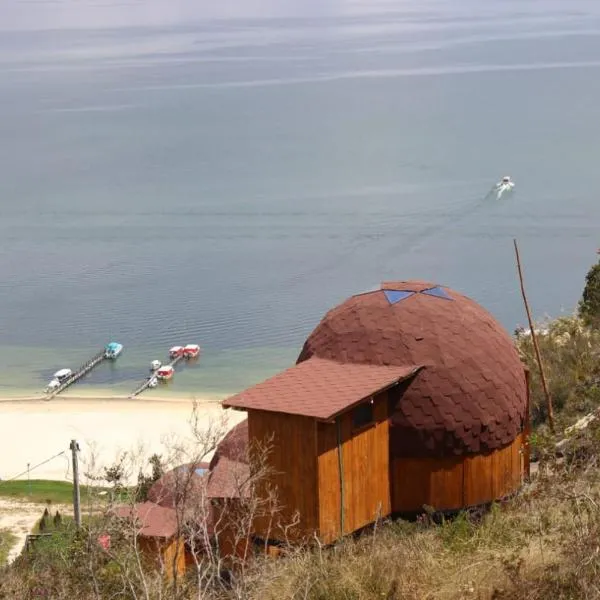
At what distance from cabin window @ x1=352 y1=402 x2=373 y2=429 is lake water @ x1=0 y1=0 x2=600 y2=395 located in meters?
27.4

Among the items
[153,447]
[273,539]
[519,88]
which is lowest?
[153,447]

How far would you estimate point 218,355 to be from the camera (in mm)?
45781

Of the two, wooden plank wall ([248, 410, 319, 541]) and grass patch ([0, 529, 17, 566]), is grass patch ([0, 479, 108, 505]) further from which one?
wooden plank wall ([248, 410, 319, 541])

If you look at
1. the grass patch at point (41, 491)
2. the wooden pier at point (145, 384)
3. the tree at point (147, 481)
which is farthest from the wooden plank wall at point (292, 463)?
the wooden pier at point (145, 384)

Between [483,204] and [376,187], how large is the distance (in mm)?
7486

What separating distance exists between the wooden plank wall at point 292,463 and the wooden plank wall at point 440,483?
5.61 ft

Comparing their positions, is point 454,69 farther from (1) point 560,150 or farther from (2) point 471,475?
(2) point 471,475

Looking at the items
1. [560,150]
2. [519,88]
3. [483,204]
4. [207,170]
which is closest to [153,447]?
[483,204]

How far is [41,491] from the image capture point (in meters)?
30.8

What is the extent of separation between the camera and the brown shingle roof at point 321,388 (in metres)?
14.5

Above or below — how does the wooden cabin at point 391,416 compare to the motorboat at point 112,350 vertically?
above

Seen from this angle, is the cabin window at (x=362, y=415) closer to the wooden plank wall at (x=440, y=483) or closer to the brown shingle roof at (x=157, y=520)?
the wooden plank wall at (x=440, y=483)

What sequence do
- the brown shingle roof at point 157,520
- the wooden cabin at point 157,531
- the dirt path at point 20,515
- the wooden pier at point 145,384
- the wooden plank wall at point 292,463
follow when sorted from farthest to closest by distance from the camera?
the wooden pier at point 145,384, the dirt path at point 20,515, the brown shingle roof at point 157,520, the wooden cabin at point 157,531, the wooden plank wall at point 292,463

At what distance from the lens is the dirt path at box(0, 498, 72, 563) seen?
85.1 ft
